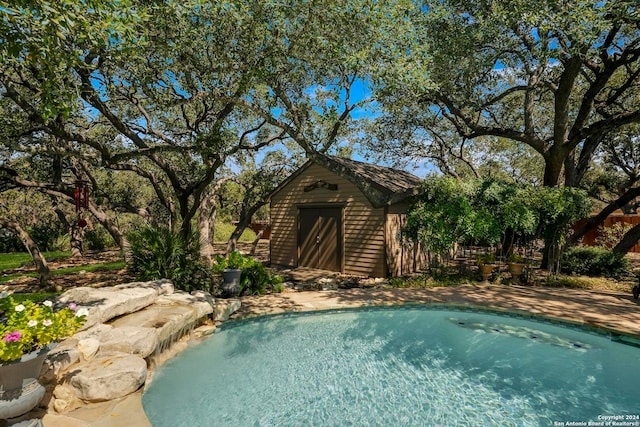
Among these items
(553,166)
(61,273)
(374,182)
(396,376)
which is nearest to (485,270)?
(374,182)

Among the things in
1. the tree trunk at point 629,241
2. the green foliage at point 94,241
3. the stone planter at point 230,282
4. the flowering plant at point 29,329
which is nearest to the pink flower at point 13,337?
the flowering plant at point 29,329

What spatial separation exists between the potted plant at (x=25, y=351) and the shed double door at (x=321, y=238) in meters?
9.79

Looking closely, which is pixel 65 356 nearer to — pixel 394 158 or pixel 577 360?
pixel 577 360

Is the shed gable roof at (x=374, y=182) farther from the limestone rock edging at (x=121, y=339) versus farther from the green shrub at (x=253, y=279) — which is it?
the limestone rock edging at (x=121, y=339)

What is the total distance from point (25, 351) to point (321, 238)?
10.6 m

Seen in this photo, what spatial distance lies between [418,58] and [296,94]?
5718 millimetres

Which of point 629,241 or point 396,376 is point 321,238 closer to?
point 396,376

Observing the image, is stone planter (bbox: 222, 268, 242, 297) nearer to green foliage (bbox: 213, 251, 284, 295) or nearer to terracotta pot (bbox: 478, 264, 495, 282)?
green foliage (bbox: 213, 251, 284, 295)

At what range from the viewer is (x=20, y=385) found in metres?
3.07

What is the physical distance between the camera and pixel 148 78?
7.98 metres

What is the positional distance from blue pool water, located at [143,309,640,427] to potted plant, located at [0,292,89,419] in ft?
4.70

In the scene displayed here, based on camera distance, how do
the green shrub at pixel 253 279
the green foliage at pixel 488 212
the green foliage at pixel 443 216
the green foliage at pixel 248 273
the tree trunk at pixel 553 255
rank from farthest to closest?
the tree trunk at pixel 553 255 → the green foliage at pixel 443 216 → the green foliage at pixel 488 212 → the green shrub at pixel 253 279 → the green foliage at pixel 248 273

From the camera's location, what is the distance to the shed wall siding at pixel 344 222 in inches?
462

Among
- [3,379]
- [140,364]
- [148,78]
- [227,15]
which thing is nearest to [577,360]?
[140,364]
